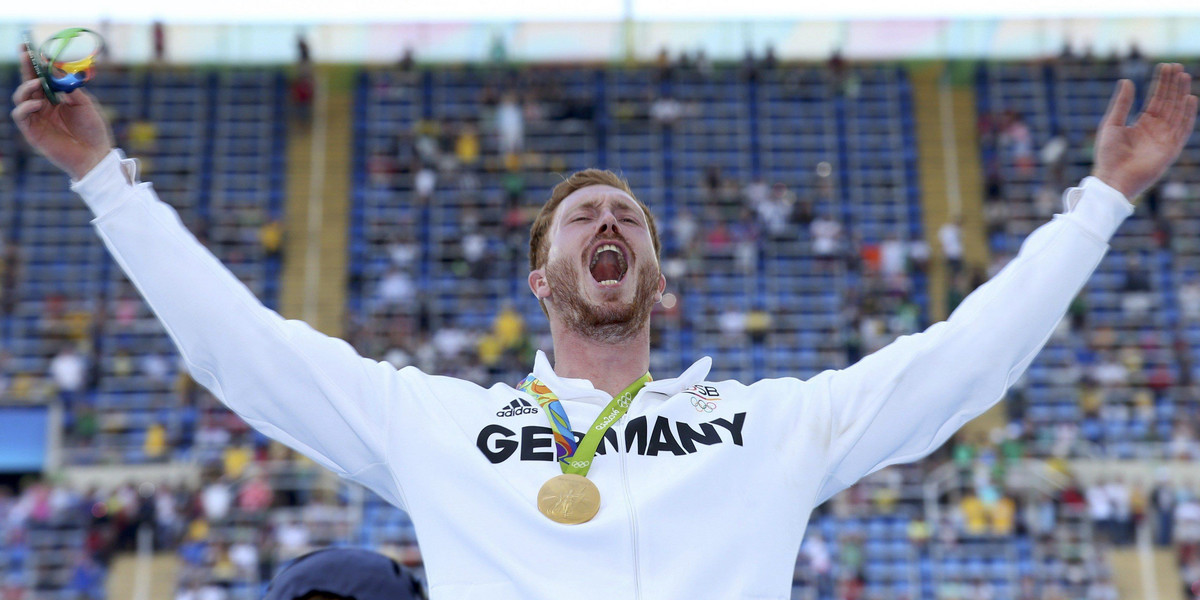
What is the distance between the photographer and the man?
2.13 meters

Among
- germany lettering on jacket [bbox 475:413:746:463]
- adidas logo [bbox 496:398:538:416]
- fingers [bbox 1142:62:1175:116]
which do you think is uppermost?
fingers [bbox 1142:62:1175:116]

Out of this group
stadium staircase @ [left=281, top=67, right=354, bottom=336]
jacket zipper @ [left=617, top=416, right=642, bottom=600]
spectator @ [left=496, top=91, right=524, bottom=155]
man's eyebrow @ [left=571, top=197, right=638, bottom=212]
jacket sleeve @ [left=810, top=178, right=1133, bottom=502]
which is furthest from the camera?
spectator @ [left=496, top=91, right=524, bottom=155]

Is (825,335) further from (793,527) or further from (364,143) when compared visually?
(793,527)

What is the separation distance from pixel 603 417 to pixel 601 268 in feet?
1.38

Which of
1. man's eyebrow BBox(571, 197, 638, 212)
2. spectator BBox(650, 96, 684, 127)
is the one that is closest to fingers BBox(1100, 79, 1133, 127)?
man's eyebrow BBox(571, 197, 638, 212)

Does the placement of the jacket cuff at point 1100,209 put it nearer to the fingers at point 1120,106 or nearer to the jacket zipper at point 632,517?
the fingers at point 1120,106

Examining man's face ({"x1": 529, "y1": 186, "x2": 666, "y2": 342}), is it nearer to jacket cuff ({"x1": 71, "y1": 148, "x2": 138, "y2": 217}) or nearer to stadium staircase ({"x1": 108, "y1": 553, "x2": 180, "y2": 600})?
jacket cuff ({"x1": 71, "y1": 148, "x2": 138, "y2": 217})

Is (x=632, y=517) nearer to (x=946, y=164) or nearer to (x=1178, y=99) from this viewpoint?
(x=1178, y=99)

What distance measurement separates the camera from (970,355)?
2.24 meters

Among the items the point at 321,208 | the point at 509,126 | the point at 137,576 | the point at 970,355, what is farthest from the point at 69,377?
the point at 970,355

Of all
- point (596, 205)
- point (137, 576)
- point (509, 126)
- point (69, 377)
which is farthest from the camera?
point (509, 126)

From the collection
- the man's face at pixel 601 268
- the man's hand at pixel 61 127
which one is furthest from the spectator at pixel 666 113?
the man's hand at pixel 61 127

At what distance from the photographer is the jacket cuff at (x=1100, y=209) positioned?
229 centimetres

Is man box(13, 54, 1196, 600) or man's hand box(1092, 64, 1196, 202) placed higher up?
man's hand box(1092, 64, 1196, 202)
